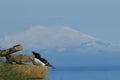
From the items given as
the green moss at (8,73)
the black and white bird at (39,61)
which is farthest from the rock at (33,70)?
the black and white bird at (39,61)

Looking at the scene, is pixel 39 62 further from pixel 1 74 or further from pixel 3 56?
pixel 1 74

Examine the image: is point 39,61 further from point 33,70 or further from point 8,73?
point 8,73

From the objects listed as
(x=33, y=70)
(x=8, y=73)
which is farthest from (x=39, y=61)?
(x=8, y=73)

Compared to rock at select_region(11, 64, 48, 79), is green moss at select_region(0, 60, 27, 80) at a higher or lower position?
lower

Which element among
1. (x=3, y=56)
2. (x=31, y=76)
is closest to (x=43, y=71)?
(x=31, y=76)

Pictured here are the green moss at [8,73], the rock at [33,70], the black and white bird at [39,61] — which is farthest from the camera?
the black and white bird at [39,61]

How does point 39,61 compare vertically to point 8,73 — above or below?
above

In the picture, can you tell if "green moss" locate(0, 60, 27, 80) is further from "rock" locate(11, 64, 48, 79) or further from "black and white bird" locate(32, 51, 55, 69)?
"black and white bird" locate(32, 51, 55, 69)

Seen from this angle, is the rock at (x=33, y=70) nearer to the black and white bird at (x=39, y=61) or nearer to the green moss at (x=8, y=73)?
the green moss at (x=8, y=73)

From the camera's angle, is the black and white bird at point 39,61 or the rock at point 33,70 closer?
the rock at point 33,70

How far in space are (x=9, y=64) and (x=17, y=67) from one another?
14.0 inches

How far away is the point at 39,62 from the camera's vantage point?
18.9 meters

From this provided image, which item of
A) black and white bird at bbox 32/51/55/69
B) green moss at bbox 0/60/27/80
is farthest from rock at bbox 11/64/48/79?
black and white bird at bbox 32/51/55/69

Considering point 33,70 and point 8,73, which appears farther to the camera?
point 33,70
